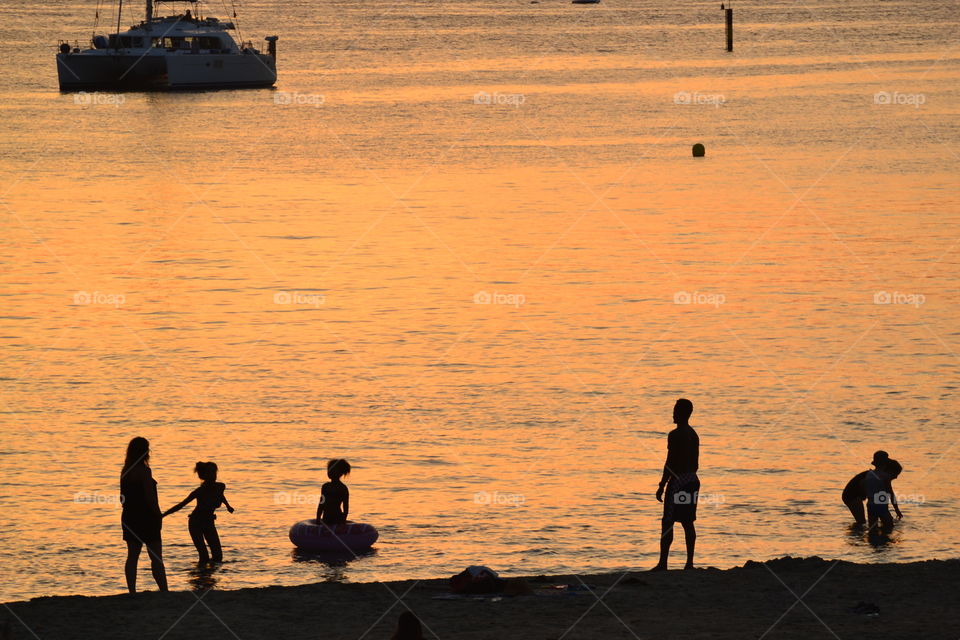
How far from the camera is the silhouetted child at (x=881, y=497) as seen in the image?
19047 mm

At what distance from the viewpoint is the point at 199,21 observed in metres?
97.2

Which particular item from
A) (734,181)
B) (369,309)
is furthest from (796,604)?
(734,181)

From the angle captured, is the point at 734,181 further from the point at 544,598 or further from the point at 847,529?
the point at 544,598

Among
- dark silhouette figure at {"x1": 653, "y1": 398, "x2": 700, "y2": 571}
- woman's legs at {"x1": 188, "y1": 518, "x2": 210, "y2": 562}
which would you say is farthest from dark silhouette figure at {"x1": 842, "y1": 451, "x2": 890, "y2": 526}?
woman's legs at {"x1": 188, "y1": 518, "x2": 210, "y2": 562}

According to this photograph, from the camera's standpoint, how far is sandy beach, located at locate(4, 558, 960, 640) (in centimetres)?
1439

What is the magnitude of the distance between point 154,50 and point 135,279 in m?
61.4

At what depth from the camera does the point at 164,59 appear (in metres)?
97.9

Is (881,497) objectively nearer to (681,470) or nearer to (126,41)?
(681,470)

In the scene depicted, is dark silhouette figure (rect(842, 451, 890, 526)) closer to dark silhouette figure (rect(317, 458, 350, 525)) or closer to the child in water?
dark silhouette figure (rect(317, 458, 350, 525))

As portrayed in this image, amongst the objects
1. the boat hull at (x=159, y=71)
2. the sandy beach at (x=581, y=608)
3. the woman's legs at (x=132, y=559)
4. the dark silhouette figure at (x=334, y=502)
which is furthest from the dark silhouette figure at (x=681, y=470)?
the boat hull at (x=159, y=71)

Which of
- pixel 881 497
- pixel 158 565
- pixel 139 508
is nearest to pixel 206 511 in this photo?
pixel 158 565

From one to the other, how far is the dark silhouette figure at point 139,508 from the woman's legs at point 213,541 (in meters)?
Answer: 2.09

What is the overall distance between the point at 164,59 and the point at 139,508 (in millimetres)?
86058

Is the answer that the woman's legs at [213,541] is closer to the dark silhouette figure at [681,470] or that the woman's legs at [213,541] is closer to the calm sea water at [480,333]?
the calm sea water at [480,333]
